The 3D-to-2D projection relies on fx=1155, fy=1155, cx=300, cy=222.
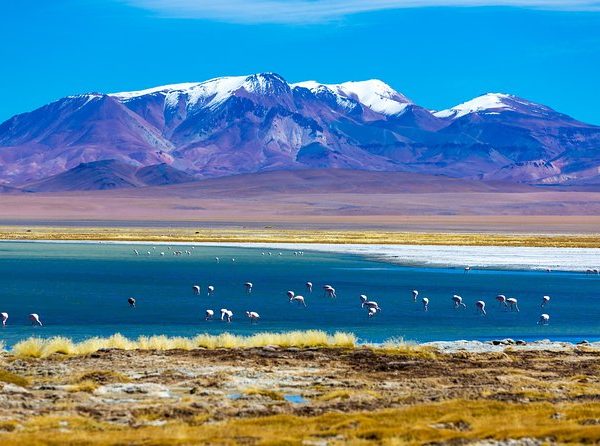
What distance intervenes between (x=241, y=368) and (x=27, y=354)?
457 centimetres

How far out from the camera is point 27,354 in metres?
23.2

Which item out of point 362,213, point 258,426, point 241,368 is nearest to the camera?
point 258,426

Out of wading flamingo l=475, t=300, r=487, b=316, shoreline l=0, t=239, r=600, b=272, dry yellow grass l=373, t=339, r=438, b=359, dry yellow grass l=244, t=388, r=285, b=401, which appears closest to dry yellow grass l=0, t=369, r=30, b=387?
dry yellow grass l=244, t=388, r=285, b=401

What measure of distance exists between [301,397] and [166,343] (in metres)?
6.40

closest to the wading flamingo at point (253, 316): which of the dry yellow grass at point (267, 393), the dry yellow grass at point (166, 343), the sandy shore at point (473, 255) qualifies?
the dry yellow grass at point (166, 343)

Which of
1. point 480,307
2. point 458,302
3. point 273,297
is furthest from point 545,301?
point 273,297

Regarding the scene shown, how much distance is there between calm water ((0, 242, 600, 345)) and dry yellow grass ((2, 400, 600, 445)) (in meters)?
11.3

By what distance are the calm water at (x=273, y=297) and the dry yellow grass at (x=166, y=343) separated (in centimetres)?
289

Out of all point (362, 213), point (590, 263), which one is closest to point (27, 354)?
point (590, 263)

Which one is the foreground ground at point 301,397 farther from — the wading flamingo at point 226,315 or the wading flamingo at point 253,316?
the wading flamingo at point 253,316

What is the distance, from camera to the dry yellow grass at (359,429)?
15.0m

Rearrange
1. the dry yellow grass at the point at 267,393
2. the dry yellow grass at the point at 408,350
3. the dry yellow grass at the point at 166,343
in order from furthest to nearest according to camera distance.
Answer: the dry yellow grass at the point at 408,350 → the dry yellow grass at the point at 166,343 → the dry yellow grass at the point at 267,393

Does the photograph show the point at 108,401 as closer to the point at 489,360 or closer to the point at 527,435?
the point at 527,435

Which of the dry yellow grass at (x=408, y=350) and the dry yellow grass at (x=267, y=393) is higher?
the dry yellow grass at (x=408, y=350)
